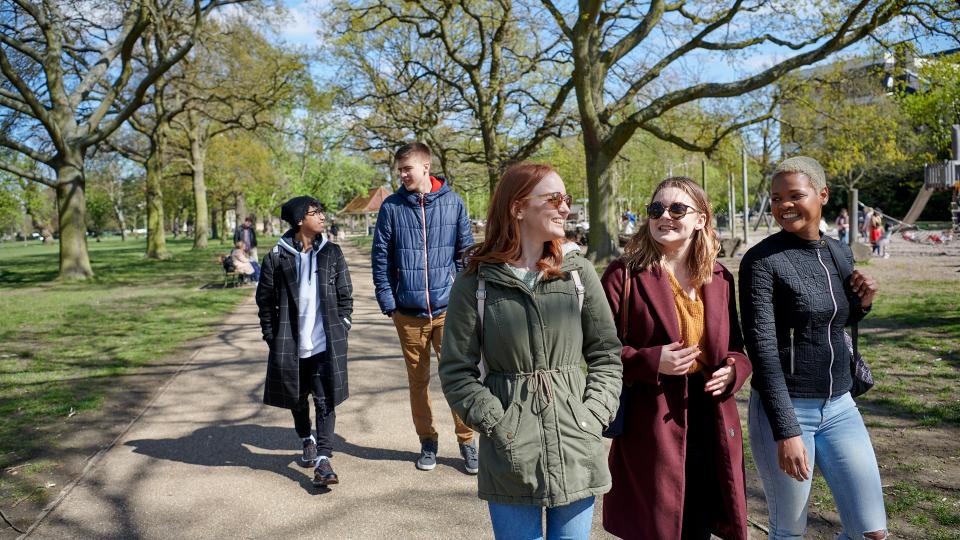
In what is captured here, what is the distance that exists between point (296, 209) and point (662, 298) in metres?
2.72

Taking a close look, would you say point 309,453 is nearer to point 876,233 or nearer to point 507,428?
point 507,428

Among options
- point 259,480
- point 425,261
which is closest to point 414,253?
point 425,261

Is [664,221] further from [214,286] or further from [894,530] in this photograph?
[214,286]

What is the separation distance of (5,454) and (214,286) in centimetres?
1322

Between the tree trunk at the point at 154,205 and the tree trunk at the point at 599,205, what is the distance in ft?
64.9

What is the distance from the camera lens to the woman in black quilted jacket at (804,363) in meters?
2.56

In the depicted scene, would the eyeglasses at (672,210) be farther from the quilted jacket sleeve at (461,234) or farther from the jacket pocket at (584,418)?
the quilted jacket sleeve at (461,234)

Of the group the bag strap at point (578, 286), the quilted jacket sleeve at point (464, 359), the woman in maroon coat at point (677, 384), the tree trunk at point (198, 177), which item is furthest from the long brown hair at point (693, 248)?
the tree trunk at point (198, 177)

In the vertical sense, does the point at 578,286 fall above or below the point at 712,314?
above

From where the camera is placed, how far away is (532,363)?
2.41 metres

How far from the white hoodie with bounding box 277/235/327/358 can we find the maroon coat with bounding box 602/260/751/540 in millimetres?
2461

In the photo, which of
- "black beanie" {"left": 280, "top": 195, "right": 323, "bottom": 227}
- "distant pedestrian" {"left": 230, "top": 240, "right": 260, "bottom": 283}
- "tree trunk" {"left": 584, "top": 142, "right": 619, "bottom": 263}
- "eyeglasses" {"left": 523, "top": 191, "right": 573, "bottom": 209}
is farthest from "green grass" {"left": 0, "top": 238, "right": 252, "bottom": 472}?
"tree trunk" {"left": 584, "top": 142, "right": 619, "bottom": 263}

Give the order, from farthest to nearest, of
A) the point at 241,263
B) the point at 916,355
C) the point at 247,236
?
1. the point at 247,236
2. the point at 241,263
3. the point at 916,355

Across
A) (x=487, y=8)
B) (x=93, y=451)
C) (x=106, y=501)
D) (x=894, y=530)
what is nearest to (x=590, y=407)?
(x=894, y=530)
